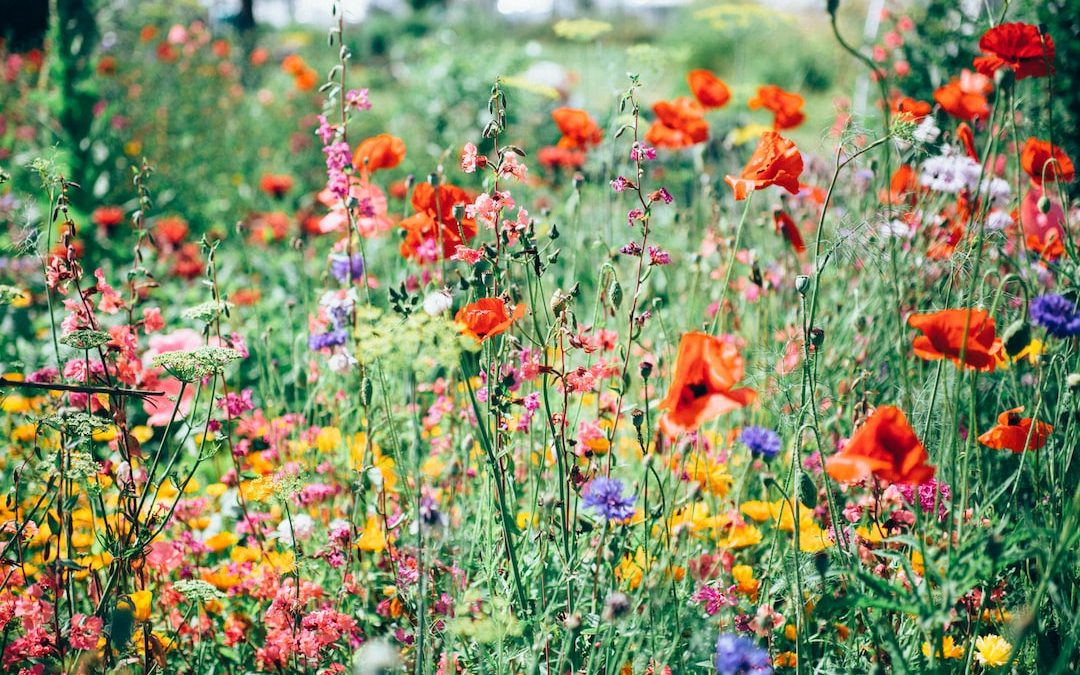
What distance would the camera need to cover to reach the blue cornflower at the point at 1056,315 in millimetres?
1345

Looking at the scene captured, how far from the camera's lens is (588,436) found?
75.5 inches

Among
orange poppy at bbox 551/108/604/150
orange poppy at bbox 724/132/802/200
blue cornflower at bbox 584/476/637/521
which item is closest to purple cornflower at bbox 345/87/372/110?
orange poppy at bbox 551/108/604/150

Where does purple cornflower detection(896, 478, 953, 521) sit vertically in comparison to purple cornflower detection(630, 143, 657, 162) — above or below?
below

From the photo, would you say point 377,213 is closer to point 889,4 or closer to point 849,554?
Result: point 849,554

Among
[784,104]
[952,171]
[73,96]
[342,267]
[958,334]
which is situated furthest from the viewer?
[73,96]

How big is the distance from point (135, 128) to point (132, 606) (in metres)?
5.25

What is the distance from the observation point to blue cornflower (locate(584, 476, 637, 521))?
53.1 inches

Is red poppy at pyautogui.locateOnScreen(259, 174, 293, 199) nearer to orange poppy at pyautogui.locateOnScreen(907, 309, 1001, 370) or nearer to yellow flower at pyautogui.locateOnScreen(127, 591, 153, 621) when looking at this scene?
yellow flower at pyautogui.locateOnScreen(127, 591, 153, 621)

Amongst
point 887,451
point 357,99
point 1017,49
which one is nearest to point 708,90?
point 1017,49

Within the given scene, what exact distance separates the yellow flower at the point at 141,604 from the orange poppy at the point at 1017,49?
215 centimetres

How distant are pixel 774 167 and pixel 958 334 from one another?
1.63 feet

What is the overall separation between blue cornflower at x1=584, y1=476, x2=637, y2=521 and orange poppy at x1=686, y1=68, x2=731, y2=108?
184 centimetres

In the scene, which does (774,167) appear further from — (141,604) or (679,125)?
(141,604)

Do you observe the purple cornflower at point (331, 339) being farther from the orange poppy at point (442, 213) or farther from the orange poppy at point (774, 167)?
the orange poppy at point (774, 167)
